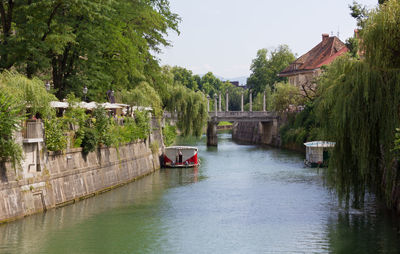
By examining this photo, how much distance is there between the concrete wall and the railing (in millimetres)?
53833

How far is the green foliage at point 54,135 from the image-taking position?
27.4 m

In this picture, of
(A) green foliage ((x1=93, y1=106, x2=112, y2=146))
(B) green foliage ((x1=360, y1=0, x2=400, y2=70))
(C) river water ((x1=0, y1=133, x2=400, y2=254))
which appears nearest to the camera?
(C) river water ((x1=0, y1=133, x2=400, y2=254))

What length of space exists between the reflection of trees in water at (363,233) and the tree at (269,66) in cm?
8708

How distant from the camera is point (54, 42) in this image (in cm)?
3191

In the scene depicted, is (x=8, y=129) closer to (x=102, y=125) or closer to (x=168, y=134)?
(x=102, y=125)

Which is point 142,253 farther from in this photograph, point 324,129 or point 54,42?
point 54,42

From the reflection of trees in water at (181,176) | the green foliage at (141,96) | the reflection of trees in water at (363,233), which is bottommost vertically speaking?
the reflection of trees in water at (363,233)

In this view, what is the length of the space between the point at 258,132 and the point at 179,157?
44096 millimetres

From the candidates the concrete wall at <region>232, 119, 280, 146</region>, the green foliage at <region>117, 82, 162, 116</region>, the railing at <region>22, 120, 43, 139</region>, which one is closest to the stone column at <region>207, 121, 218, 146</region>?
the concrete wall at <region>232, 119, 280, 146</region>

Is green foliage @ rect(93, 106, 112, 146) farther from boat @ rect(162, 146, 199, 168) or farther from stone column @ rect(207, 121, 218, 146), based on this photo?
stone column @ rect(207, 121, 218, 146)

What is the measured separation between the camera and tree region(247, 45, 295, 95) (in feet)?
373

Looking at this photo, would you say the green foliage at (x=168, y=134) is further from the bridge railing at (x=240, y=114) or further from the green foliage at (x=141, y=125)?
the green foliage at (x=141, y=125)

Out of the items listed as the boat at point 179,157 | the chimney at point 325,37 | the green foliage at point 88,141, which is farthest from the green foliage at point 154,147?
the chimney at point 325,37

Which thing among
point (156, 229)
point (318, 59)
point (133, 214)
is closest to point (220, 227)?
point (156, 229)
